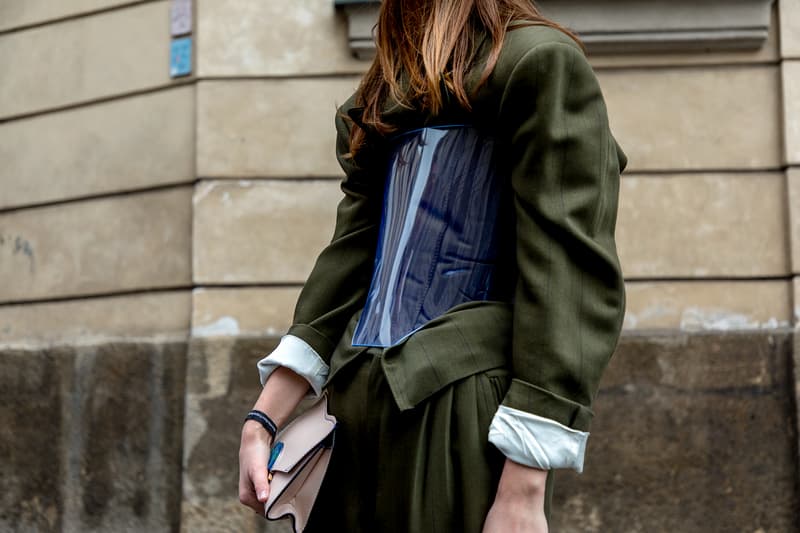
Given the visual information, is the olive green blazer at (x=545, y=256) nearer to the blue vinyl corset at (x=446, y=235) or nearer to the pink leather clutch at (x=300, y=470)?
the blue vinyl corset at (x=446, y=235)

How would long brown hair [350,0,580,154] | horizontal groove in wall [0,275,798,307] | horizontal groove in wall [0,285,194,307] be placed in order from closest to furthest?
long brown hair [350,0,580,154]
horizontal groove in wall [0,275,798,307]
horizontal groove in wall [0,285,194,307]

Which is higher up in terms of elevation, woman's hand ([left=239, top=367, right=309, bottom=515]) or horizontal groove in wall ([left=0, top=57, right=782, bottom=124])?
horizontal groove in wall ([left=0, top=57, right=782, bottom=124])

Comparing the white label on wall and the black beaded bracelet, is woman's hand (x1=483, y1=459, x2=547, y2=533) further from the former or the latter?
the white label on wall

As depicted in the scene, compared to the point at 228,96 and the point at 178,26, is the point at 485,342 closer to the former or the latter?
the point at 228,96

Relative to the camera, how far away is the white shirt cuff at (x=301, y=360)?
1917 mm

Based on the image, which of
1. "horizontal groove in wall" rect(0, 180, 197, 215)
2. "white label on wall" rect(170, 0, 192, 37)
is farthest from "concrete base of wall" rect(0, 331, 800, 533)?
"white label on wall" rect(170, 0, 192, 37)

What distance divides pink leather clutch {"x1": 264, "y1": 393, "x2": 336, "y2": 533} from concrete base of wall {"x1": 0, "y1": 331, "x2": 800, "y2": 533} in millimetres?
2712

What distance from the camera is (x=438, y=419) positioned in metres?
1.64

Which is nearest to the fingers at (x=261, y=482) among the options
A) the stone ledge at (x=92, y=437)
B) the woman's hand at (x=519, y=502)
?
the woman's hand at (x=519, y=502)

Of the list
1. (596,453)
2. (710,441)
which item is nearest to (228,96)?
(596,453)

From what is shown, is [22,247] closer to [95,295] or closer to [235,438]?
[95,295]

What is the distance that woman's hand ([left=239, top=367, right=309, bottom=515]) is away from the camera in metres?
1.81

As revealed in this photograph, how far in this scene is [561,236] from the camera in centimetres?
160

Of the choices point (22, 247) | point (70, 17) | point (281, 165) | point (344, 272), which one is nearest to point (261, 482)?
point (344, 272)
